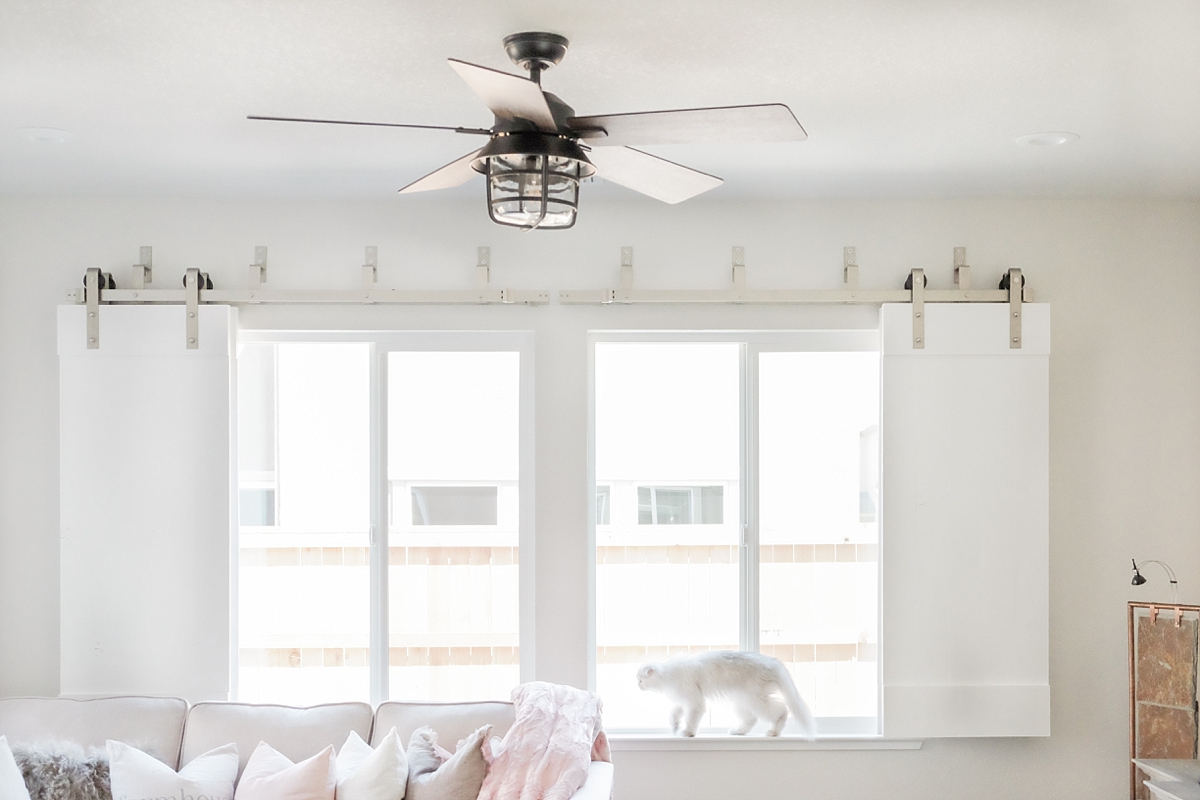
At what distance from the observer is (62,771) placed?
9.19 feet

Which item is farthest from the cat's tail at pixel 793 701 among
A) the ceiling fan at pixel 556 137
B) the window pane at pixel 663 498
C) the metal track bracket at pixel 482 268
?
the ceiling fan at pixel 556 137

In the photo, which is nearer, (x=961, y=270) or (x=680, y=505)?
(x=961, y=270)

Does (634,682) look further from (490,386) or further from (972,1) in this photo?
(972,1)

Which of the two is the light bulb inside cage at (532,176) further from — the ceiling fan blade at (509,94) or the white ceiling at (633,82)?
the white ceiling at (633,82)

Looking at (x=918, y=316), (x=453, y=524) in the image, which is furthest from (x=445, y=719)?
(x=918, y=316)

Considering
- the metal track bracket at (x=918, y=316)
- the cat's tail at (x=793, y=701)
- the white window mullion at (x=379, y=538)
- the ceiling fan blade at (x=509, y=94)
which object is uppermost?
the ceiling fan blade at (x=509, y=94)

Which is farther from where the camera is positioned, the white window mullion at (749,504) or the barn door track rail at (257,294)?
the white window mullion at (749,504)

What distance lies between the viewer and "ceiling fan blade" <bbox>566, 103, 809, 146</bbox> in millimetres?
1806

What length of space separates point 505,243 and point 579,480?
1.00m

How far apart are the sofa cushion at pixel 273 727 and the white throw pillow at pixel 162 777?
0.30 ft

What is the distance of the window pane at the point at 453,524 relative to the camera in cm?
387

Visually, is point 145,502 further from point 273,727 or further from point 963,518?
point 963,518

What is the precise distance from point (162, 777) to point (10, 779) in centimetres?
40

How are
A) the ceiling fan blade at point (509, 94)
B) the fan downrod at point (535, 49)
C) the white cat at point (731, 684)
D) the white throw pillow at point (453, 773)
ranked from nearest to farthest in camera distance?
1. the ceiling fan blade at point (509, 94)
2. the fan downrod at point (535, 49)
3. the white throw pillow at point (453, 773)
4. the white cat at point (731, 684)
